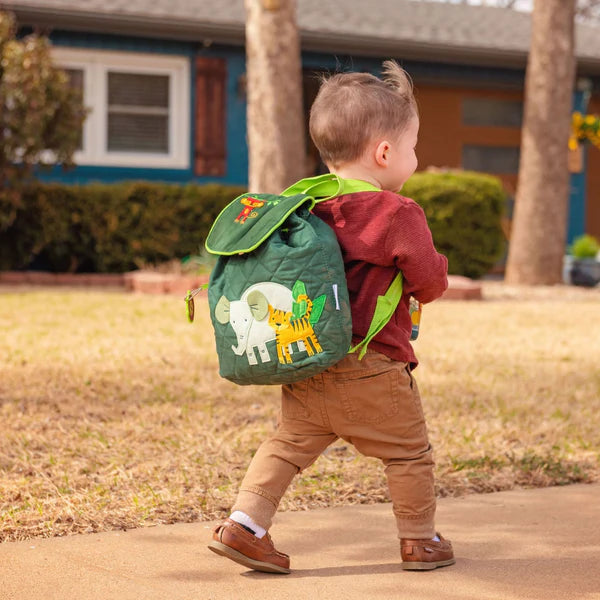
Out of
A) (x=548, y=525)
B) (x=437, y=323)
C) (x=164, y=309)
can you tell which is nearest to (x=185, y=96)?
(x=164, y=309)

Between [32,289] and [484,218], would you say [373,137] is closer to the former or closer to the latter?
[32,289]

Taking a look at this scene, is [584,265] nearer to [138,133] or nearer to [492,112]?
[492,112]

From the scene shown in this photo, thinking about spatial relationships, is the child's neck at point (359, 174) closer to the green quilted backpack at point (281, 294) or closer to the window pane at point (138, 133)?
the green quilted backpack at point (281, 294)

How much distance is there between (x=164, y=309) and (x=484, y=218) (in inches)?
179

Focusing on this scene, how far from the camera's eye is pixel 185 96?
46.6 feet

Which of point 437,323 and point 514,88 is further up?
point 514,88

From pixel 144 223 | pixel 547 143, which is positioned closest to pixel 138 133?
pixel 144 223

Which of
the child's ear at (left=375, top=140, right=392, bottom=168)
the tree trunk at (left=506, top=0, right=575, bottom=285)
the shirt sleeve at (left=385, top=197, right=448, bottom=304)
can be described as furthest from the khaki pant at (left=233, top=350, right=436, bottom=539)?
the tree trunk at (left=506, top=0, right=575, bottom=285)

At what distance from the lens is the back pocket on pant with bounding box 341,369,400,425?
2.79 meters

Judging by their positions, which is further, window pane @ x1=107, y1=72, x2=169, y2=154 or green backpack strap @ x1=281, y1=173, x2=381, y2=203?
window pane @ x1=107, y1=72, x2=169, y2=154

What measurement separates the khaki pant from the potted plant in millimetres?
10752

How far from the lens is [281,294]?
271 centimetres

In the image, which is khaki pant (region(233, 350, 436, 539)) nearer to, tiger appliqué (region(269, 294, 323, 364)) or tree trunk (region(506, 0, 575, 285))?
tiger appliqué (region(269, 294, 323, 364))

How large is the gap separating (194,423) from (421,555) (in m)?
1.87
